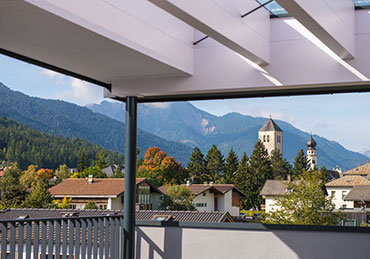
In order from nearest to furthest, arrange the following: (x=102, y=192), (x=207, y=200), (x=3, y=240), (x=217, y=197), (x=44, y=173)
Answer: (x=3, y=240) < (x=102, y=192) < (x=207, y=200) < (x=217, y=197) < (x=44, y=173)

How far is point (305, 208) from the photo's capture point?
57.7 feet

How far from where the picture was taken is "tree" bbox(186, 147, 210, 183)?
40.9m

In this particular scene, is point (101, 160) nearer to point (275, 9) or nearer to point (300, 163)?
point (300, 163)

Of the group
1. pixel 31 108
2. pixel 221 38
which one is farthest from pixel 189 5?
pixel 31 108

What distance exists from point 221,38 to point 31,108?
51.6m

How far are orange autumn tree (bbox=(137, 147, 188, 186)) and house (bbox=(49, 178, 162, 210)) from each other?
6.75ft

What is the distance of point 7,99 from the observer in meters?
54.8

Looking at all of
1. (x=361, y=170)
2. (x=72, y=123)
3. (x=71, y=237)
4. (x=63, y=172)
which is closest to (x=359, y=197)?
(x=361, y=170)

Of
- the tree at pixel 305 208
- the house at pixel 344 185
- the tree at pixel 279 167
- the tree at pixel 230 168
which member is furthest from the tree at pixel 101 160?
the tree at pixel 305 208

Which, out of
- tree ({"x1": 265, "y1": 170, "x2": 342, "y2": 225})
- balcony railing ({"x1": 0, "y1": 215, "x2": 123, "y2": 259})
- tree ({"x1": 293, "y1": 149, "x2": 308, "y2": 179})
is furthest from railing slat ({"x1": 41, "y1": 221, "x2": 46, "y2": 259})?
tree ({"x1": 293, "y1": 149, "x2": 308, "y2": 179})

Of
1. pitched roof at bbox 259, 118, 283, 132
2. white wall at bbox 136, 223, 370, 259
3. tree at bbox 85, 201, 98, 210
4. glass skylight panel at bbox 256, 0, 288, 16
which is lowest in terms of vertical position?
tree at bbox 85, 201, 98, 210

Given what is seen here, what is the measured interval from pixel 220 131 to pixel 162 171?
19.3 metres

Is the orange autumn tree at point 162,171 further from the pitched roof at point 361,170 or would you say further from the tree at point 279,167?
the pitched roof at point 361,170

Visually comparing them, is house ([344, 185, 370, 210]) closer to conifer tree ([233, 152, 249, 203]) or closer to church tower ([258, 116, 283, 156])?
conifer tree ([233, 152, 249, 203])
